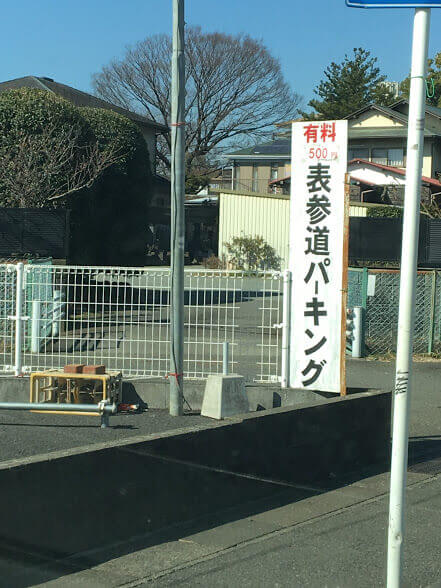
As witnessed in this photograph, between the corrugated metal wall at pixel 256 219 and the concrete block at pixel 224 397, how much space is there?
2802 centimetres

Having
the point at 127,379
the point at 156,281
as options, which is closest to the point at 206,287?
the point at 156,281

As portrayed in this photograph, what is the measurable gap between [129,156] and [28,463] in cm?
1639

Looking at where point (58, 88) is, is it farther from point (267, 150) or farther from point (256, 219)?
point (267, 150)

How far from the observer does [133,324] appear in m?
7.98

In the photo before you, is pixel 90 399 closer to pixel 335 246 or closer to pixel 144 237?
pixel 335 246

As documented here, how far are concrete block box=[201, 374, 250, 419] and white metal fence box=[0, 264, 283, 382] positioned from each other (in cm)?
74

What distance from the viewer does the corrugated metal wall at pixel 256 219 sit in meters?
35.0

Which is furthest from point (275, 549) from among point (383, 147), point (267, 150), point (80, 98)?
point (267, 150)

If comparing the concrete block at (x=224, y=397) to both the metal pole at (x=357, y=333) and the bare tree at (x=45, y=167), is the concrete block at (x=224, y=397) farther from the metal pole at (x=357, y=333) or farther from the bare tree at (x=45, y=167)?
the bare tree at (x=45, y=167)

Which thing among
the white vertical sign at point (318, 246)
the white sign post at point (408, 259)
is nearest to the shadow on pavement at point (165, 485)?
the white vertical sign at point (318, 246)

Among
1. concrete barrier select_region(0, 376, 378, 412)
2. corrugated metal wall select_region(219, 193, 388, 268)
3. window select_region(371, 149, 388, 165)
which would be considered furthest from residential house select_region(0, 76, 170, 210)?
concrete barrier select_region(0, 376, 378, 412)

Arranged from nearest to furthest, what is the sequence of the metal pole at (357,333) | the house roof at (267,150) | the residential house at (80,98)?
the metal pole at (357,333)
the residential house at (80,98)
the house roof at (267,150)

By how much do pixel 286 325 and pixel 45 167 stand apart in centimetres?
1116

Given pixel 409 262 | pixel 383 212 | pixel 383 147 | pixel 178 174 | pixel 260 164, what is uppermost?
pixel 260 164
